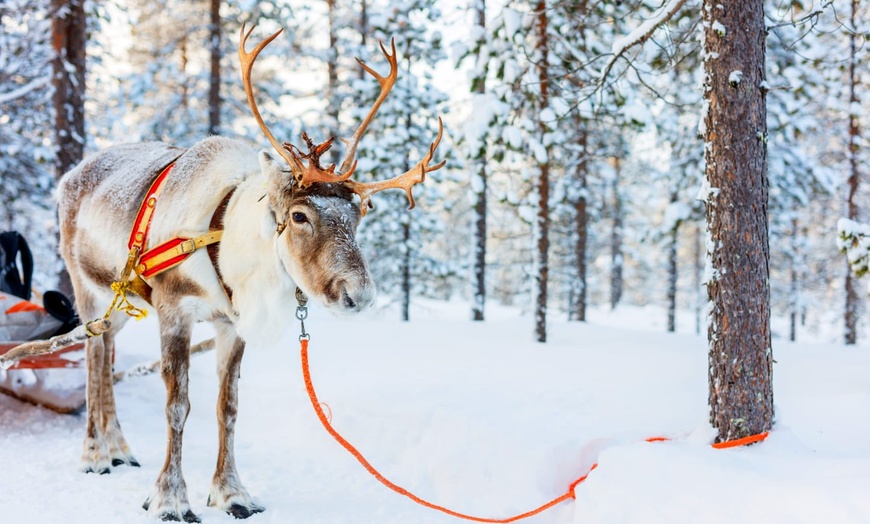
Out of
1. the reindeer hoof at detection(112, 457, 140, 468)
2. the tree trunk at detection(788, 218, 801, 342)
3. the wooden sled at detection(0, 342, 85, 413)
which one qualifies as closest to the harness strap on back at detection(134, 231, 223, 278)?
the reindeer hoof at detection(112, 457, 140, 468)

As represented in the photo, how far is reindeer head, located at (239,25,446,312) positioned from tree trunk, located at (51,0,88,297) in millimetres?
7080

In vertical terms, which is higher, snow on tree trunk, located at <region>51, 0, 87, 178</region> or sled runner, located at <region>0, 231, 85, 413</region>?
snow on tree trunk, located at <region>51, 0, 87, 178</region>

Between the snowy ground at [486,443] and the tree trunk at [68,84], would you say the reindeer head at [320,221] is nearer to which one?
the snowy ground at [486,443]

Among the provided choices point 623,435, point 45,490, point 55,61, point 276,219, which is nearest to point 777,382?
point 623,435

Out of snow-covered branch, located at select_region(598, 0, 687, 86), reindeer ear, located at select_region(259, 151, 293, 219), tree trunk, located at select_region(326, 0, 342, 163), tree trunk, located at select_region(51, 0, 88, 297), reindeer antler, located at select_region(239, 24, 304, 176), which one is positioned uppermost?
tree trunk, located at select_region(326, 0, 342, 163)

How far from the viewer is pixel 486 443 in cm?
440

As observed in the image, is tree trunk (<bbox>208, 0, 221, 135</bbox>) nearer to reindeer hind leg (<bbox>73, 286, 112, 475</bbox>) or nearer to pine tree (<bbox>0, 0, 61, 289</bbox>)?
pine tree (<bbox>0, 0, 61, 289</bbox>)

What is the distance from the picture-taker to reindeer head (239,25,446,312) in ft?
10.1

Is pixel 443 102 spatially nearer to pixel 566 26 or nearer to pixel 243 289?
pixel 566 26

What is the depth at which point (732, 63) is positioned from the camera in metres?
3.46

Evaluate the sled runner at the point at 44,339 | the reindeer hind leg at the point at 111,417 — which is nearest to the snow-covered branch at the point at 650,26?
the reindeer hind leg at the point at 111,417

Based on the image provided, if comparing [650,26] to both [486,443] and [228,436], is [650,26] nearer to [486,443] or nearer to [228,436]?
[486,443]

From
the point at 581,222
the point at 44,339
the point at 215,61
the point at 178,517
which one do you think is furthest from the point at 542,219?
the point at 215,61

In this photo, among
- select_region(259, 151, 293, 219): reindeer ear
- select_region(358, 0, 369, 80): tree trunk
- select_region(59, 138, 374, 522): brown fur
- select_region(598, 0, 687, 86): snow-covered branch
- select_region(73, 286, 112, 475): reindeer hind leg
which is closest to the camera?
select_region(59, 138, 374, 522): brown fur
